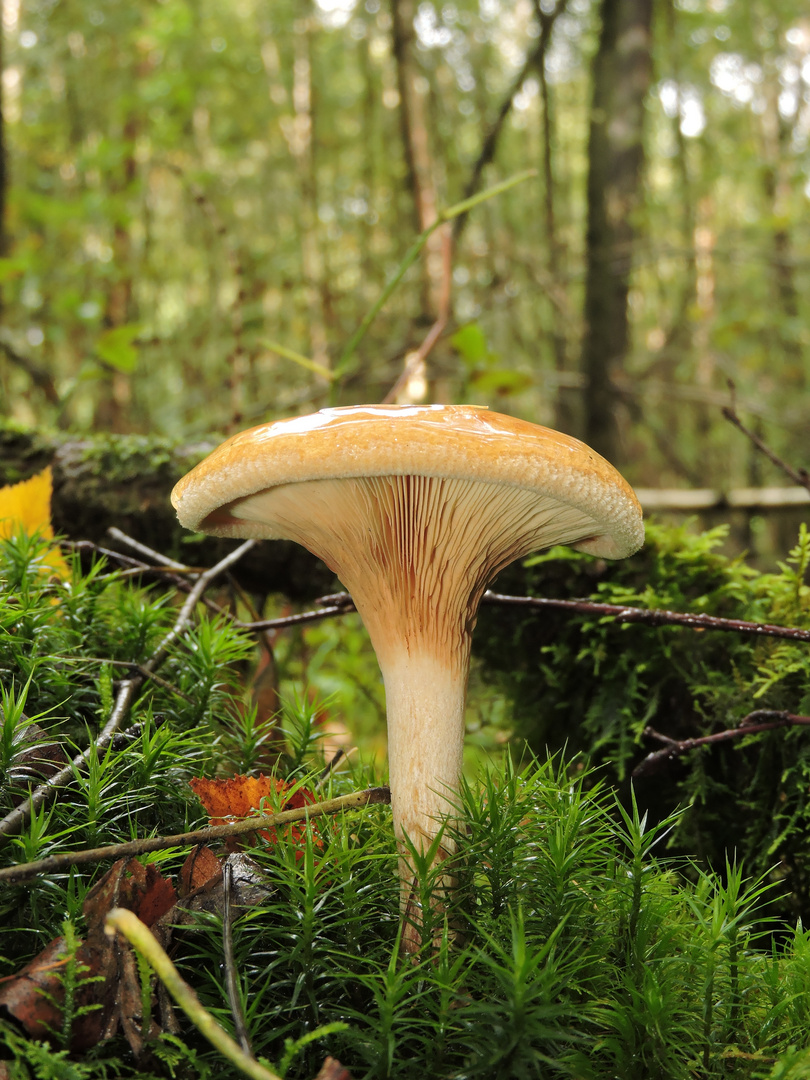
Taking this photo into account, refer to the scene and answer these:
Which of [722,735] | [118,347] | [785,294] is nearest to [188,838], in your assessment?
[722,735]

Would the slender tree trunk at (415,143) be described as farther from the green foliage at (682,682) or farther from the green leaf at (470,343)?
the green foliage at (682,682)

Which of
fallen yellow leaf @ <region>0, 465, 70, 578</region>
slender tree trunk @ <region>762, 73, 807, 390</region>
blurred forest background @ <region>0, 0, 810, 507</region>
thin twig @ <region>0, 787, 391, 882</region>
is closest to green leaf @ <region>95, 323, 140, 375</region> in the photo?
blurred forest background @ <region>0, 0, 810, 507</region>

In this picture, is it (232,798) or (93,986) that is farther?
(232,798)

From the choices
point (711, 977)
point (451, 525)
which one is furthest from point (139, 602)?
point (711, 977)

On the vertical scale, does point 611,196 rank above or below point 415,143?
below

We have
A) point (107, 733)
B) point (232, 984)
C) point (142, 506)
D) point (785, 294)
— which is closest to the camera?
point (232, 984)

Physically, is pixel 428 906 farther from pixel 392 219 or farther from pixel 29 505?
pixel 392 219

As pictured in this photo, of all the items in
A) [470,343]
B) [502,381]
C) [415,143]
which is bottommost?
[502,381]

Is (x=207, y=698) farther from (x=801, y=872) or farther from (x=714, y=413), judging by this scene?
(x=714, y=413)
